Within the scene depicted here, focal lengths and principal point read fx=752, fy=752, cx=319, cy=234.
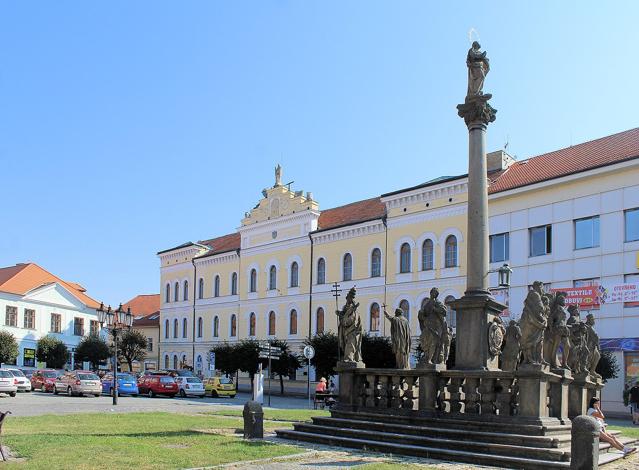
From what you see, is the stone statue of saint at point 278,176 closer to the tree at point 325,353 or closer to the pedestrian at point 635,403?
the tree at point 325,353

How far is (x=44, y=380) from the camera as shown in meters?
43.0

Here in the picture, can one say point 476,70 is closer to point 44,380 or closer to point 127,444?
point 127,444

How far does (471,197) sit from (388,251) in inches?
1144

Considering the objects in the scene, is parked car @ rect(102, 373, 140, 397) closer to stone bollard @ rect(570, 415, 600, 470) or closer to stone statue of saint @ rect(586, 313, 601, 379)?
stone statue of saint @ rect(586, 313, 601, 379)

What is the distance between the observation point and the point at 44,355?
209 feet

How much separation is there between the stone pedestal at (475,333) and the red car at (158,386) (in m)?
28.7

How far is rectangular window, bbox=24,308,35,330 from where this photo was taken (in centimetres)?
6606

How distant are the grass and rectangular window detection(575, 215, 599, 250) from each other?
21249 mm

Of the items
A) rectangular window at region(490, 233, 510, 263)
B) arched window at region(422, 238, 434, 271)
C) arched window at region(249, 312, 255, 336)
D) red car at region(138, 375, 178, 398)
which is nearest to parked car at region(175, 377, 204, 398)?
red car at region(138, 375, 178, 398)

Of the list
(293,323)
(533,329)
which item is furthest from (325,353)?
(533,329)

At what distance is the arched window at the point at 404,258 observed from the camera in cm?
4450

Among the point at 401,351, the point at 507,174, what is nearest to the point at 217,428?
the point at 401,351

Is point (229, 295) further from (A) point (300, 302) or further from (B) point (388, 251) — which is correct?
(B) point (388, 251)

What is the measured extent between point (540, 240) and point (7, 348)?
40742 millimetres
